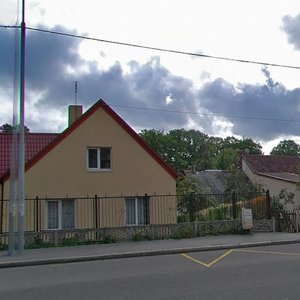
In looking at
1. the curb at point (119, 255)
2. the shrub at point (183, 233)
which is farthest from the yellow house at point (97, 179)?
the curb at point (119, 255)

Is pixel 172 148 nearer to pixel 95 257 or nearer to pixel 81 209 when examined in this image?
pixel 81 209

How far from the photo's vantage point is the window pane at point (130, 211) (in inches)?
885

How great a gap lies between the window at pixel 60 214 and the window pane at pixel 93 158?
1.95 metres

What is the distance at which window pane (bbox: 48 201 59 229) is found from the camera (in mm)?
21234

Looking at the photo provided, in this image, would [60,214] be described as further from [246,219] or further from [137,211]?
[246,219]

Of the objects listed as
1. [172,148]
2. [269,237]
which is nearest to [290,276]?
[269,237]

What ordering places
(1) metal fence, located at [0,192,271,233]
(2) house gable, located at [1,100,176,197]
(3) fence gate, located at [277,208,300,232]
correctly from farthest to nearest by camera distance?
(3) fence gate, located at [277,208,300,232]
(2) house gable, located at [1,100,176,197]
(1) metal fence, located at [0,192,271,233]

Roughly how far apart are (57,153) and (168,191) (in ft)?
18.5

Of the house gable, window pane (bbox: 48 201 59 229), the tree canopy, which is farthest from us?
the tree canopy

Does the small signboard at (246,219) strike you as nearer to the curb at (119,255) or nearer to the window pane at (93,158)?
the curb at (119,255)

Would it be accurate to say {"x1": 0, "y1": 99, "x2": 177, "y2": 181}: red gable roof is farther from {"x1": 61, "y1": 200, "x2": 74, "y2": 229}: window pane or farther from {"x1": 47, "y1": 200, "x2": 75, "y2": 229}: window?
{"x1": 61, "y1": 200, "x2": 74, "y2": 229}: window pane

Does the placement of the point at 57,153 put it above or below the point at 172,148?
below

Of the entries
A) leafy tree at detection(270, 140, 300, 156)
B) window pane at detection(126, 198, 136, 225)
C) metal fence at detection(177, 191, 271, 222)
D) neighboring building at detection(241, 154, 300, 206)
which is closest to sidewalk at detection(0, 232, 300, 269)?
metal fence at detection(177, 191, 271, 222)

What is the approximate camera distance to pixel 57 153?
21.8 m
